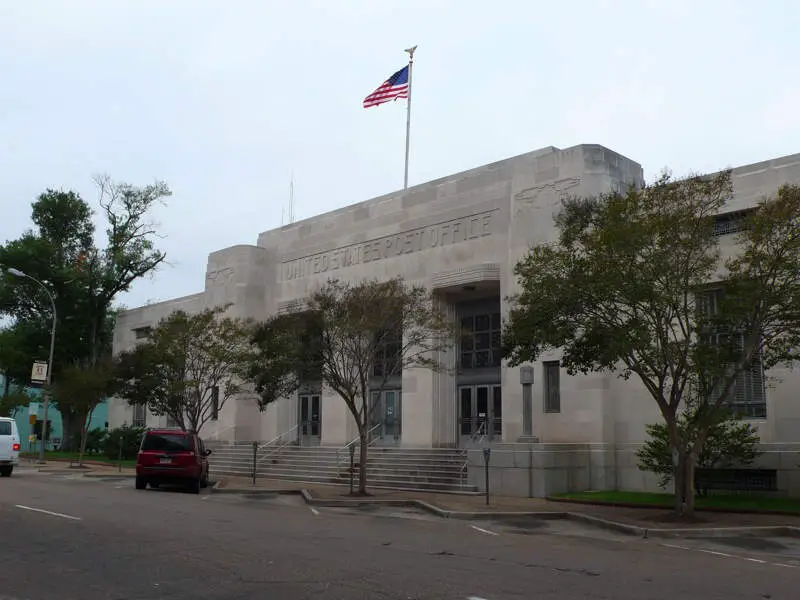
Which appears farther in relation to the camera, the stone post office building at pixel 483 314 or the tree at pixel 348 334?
the stone post office building at pixel 483 314

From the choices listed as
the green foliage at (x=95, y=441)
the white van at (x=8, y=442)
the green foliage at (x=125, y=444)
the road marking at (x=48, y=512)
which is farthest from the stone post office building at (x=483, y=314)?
the green foliage at (x=95, y=441)

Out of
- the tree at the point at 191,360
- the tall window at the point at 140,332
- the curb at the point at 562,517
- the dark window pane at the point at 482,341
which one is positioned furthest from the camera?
the tall window at the point at 140,332

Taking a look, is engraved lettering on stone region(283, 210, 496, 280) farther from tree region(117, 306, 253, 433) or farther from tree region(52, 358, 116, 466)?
tree region(52, 358, 116, 466)

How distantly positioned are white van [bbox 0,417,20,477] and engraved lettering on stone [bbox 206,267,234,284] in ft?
48.4

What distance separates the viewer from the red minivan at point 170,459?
24.1m

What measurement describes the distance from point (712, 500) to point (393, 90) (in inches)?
899

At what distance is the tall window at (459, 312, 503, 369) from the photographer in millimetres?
31484

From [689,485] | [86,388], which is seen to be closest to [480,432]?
[689,485]

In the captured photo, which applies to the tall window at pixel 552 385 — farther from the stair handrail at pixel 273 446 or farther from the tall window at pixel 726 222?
the stair handrail at pixel 273 446

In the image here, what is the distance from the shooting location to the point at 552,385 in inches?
1096

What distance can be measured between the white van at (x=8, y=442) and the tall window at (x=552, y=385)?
17.5 meters

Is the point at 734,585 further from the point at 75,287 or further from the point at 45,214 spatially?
the point at 45,214

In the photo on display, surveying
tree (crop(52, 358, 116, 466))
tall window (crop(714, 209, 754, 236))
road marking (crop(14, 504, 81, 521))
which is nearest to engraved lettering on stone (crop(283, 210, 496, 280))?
tall window (crop(714, 209, 754, 236))

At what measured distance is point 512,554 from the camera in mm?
11914
